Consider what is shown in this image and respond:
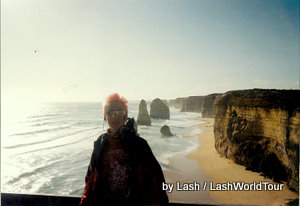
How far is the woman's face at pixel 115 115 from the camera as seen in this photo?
7.60 ft

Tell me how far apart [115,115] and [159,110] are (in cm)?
6899

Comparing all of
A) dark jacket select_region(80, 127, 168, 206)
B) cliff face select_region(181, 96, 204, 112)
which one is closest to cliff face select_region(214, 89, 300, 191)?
dark jacket select_region(80, 127, 168, 206)

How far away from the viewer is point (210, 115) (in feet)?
236

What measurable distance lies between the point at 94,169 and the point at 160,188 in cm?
73

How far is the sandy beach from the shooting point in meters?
10.0

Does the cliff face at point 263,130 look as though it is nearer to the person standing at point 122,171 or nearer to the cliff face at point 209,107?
the person standing at point 122,171

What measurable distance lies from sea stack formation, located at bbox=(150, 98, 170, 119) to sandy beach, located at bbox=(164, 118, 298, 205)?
166 ft

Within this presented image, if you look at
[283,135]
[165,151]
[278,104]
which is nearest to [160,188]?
[283,135]

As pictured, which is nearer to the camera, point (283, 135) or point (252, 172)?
point (283, 135)

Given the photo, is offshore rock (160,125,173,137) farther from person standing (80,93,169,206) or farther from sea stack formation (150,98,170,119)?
sea stack formation (150,98,170,119)

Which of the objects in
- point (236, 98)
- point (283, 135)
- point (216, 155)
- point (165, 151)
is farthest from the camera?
point (165, 151)

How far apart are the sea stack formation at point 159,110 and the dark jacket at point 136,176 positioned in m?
67.7

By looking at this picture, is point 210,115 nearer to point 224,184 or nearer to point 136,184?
point 224,184

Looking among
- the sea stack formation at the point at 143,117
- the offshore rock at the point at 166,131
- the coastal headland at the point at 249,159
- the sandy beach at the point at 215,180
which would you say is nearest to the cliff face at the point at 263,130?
the coastal headland at the point at 249,159
